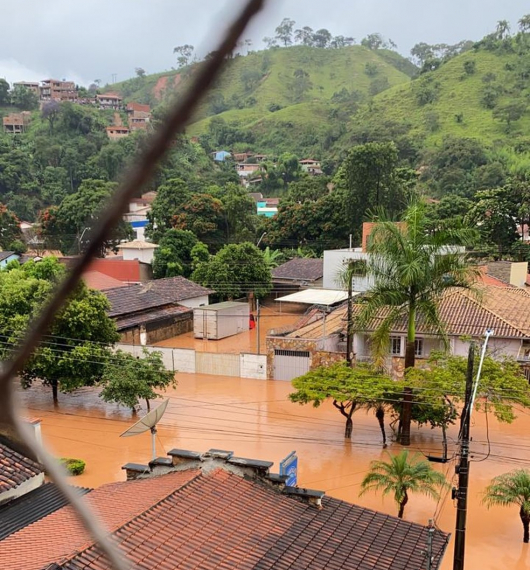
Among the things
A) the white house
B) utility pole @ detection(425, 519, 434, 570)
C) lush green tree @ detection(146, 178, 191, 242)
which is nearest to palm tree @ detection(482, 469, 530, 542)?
utility pole @ detection(425, 519, 434, 570)

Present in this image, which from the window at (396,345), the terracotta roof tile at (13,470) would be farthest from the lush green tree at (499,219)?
the terracotta roof tile at (13,470)

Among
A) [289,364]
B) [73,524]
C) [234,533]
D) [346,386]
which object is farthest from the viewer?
[289,364]

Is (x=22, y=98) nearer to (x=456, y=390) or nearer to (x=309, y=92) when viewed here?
(x=309, y=92)

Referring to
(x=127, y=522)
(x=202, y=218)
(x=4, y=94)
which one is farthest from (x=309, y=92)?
(x=127, y=522)

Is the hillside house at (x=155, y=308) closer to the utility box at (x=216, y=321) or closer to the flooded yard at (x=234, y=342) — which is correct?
the flooded yard at (x=234, y=342)

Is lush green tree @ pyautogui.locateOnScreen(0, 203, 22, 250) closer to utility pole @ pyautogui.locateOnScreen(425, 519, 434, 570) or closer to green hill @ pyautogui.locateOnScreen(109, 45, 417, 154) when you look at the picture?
green hill @ pyautogui.locateOnScreen(109, 45, 417, 154)

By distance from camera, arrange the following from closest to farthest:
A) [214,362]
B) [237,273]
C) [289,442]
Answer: [289,442] → [214,362] → [237,273]

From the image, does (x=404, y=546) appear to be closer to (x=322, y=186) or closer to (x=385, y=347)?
(x=385, y=347)
